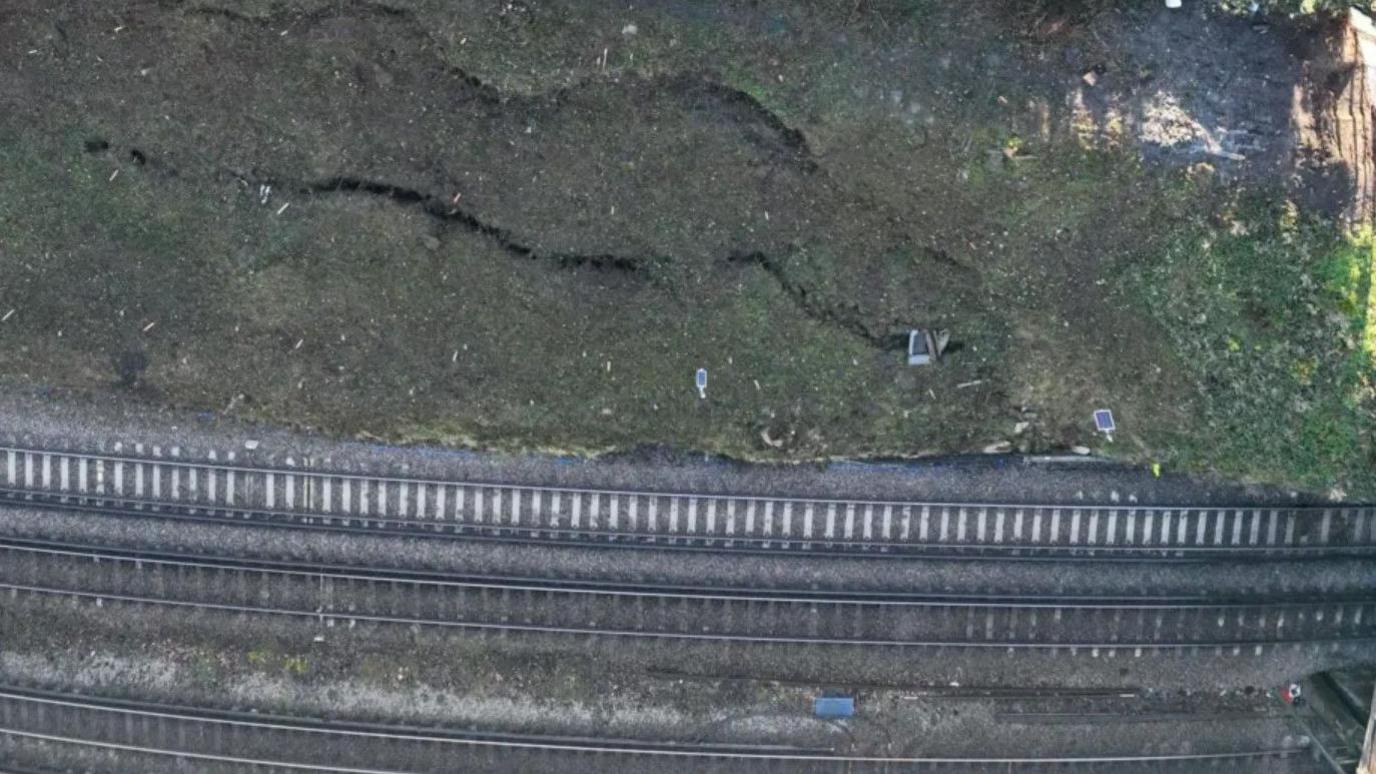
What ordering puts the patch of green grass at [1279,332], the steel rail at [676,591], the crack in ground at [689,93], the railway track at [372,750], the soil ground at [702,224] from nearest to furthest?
the patch of green grass at [1279,332]
the soil ground at [702,224]
the crack in ground at [689,93]
the steel rail at [676,591]
the railway track at [372,750]

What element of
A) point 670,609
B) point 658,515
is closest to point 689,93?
point 658,515

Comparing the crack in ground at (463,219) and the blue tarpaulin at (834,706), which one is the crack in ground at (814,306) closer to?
the crack in ground at (463,219)

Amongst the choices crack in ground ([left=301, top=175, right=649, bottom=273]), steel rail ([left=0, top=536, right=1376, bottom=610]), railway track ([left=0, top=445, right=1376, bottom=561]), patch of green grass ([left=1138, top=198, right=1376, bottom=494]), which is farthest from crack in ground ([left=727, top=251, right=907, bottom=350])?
steel rail ([left=0, top=536, right=1376, bottom=610])

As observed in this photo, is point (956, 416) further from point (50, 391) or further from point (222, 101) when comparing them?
point (50, 391)

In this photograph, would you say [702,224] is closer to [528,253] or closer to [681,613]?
[528,253]

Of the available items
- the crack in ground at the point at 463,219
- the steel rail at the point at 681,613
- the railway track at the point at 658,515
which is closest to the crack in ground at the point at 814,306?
the crack in ground at the point at 463,219

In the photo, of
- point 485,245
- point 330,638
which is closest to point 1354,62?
point 485,245

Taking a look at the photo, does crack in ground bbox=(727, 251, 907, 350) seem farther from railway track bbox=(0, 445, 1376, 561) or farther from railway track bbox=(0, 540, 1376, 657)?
railway track bbox=(0, 540, 1376, 657)
